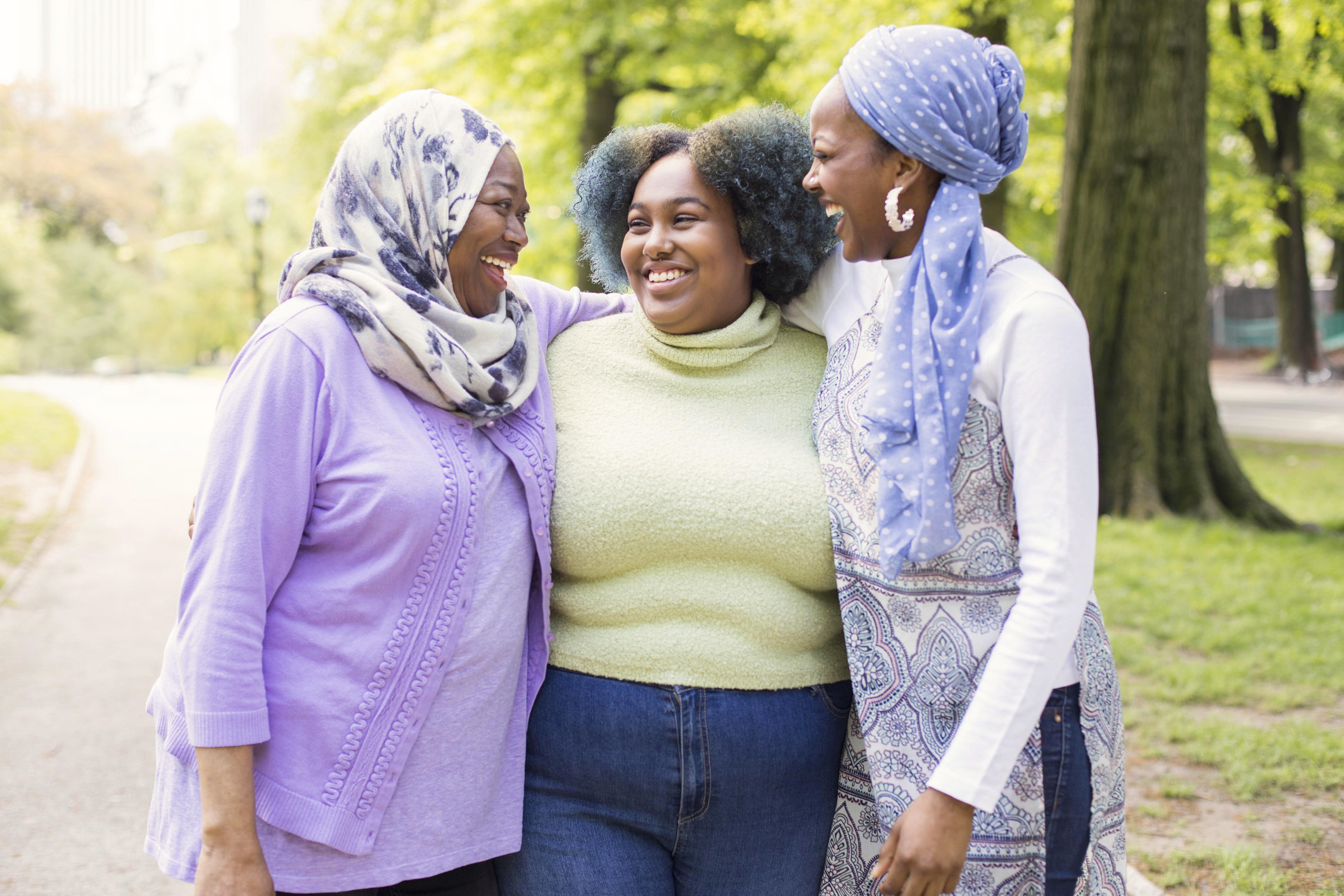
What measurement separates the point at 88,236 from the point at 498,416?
53193 mm

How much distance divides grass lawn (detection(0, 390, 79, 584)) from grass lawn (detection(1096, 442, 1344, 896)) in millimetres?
7754

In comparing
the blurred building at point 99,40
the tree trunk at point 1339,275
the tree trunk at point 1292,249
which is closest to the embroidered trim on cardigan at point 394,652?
the tree trunk at point 1292,249

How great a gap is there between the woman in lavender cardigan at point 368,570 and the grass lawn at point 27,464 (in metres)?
7.45

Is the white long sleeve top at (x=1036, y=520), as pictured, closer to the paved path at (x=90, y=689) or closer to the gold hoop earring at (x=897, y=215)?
the gold hoop earring at (x=897, y=215)

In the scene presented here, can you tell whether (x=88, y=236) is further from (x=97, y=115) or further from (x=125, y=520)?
(x=125, y=520)

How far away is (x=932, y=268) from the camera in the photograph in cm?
198

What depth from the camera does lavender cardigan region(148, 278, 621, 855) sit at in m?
1.86

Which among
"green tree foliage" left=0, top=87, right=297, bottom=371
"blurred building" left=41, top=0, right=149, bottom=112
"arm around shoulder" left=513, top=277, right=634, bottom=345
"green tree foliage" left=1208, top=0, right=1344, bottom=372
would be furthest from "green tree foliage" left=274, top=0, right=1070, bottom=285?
"blurred building" left=41, top=0, right=149, bottom=112

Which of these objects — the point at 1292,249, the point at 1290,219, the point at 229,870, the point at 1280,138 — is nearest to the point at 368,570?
the point at 229,870

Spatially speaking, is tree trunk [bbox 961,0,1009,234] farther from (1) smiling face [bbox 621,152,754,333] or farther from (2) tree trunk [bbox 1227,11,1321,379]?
(2) tree trunk [bbox 1227,11,1321,379]

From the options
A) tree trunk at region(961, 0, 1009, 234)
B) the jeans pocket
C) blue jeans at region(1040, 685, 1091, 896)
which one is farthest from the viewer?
tree trunk at region(961, 0, 1009, 234)

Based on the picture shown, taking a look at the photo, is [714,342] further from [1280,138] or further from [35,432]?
[1280,138]

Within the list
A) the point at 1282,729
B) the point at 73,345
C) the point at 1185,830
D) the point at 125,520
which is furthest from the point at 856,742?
the point at 73,345

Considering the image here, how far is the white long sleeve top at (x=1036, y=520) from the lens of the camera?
1833mm
